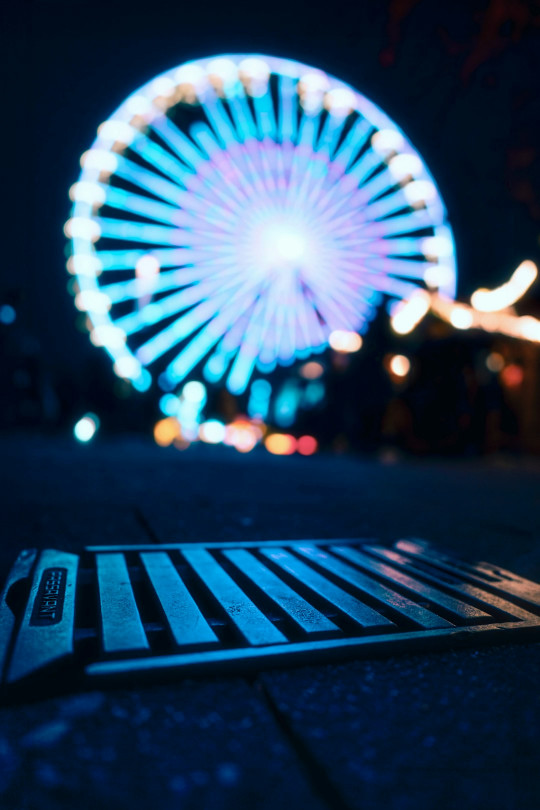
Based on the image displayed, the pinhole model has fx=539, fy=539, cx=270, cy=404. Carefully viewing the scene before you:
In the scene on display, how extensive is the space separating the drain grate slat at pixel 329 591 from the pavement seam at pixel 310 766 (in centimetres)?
26

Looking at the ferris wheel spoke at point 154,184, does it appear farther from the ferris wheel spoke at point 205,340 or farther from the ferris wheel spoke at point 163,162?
the ferris wheel spoke at point 205,340

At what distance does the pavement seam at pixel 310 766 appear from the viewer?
0.48 metres

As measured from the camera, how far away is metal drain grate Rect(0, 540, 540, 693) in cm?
70

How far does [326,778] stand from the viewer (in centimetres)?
51

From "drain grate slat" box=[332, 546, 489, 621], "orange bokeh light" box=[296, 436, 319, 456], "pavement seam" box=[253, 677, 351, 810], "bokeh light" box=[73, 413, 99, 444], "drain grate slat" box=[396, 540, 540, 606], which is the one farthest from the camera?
"bokeh light" box=[73, 413, 99, 444]

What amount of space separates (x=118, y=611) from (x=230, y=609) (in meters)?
0.18

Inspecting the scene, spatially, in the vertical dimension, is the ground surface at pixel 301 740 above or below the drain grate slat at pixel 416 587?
below

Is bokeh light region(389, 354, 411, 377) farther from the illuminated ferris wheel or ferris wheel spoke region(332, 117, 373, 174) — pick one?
ferris wheel spoke region(332, 117, 373, 174)

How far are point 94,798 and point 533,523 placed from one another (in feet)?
6.83

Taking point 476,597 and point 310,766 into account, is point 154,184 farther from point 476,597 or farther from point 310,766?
point 310,766

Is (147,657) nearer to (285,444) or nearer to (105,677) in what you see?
(105,677)

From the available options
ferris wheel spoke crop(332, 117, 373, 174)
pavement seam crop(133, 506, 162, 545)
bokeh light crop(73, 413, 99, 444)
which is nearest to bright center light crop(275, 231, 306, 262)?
ferris wheel spoke crop(332, 117, 373, 174)

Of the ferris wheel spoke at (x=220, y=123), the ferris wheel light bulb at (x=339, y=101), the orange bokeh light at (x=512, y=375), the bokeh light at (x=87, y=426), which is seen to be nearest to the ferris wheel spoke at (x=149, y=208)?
the ferris wheel spoke at (x=220, y=123)

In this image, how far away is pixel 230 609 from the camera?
0.87m
